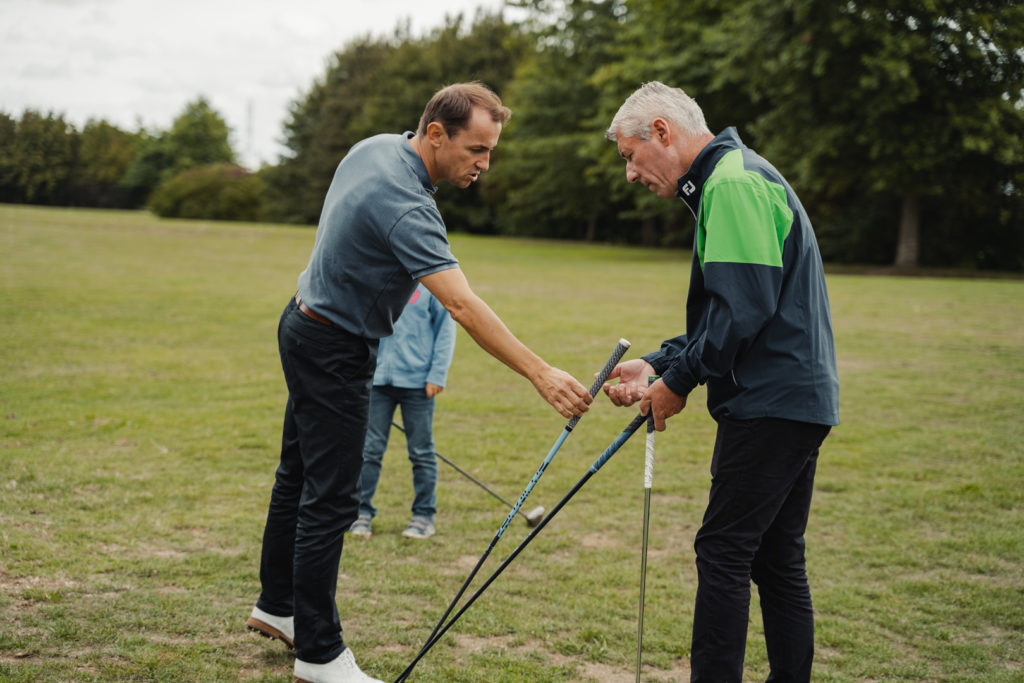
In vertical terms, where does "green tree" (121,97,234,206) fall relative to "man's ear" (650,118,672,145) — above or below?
above

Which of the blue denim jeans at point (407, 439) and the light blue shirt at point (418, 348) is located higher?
the light blue shirt at point (418, 348)

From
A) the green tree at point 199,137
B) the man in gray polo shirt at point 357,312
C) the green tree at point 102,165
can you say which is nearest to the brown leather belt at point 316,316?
the man in gray polo shirt at point 357,312

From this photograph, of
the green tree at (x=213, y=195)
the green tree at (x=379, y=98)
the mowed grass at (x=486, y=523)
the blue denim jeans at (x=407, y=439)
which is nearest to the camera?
the mowed grass at (x=486, y=523)

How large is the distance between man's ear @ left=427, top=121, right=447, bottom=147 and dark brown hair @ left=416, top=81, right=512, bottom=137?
12mm

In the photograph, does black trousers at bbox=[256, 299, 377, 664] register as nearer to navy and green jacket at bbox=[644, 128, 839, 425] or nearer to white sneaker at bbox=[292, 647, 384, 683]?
white sneaker at bbox=[292, 647, 384, 683]

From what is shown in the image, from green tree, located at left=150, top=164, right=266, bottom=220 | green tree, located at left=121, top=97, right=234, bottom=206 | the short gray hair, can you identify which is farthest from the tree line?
green tree, located at left=121, top=97, right=234, bottom=206

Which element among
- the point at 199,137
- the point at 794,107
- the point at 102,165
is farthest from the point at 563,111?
the point at 199,137

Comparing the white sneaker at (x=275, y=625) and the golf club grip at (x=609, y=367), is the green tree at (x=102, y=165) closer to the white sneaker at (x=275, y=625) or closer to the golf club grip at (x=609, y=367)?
the white sneaker at (x=275, y=625)

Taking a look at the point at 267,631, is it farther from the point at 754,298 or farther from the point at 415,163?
the point at 754,298

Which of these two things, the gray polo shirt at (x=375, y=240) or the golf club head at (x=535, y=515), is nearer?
the gray polo shirt at (x=375, y=240)

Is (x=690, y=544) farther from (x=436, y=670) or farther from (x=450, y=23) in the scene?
(x=450, y=23)

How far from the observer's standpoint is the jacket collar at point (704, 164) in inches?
122

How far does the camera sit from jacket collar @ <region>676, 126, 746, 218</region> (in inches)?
122

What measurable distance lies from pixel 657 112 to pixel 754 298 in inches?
30.8
